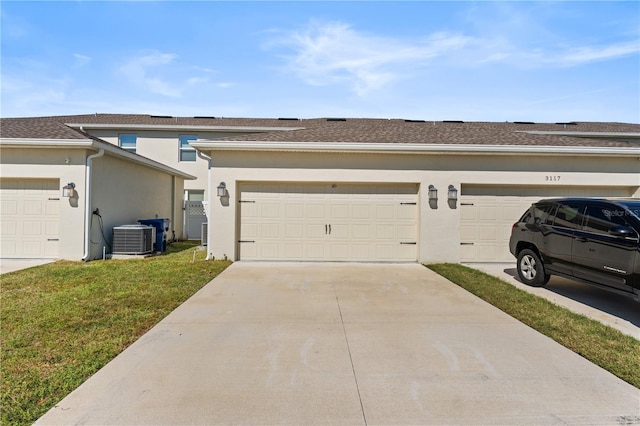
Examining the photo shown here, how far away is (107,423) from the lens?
2422 mm

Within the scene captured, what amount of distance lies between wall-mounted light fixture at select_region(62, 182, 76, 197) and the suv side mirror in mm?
11630

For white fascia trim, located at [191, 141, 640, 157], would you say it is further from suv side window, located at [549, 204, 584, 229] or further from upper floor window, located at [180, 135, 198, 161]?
upper floor window, located at [180, 135, 198, 161]

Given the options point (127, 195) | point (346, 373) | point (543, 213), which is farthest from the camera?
point (127, 195)

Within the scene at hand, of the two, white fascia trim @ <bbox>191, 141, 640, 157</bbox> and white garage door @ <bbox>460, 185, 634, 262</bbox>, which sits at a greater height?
white fascia trim @ <bbox>191, 141, 640, 157</bbox>

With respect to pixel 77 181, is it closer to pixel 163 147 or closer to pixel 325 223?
pixel 325 223

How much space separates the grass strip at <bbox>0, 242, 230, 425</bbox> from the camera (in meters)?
2.88

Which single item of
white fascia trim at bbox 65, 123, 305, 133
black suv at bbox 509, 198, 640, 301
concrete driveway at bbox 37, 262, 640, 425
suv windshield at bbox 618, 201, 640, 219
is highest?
white fascia trim at bbox 65, 123, 305, 133

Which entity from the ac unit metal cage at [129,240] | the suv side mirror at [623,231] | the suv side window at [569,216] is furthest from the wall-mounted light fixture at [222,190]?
the suv side mirror at [623,231]

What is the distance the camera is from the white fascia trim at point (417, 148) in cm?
864

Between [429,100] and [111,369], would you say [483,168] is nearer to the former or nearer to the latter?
[429,100]

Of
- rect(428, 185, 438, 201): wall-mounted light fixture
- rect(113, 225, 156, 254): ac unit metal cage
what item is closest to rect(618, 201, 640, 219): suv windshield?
rect(428, 185, 438, 201): wall-mounted light fixture

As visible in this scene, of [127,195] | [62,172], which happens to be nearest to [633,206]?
[62,172]

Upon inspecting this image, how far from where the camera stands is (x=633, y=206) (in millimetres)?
5203

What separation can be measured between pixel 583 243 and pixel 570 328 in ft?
6.17
